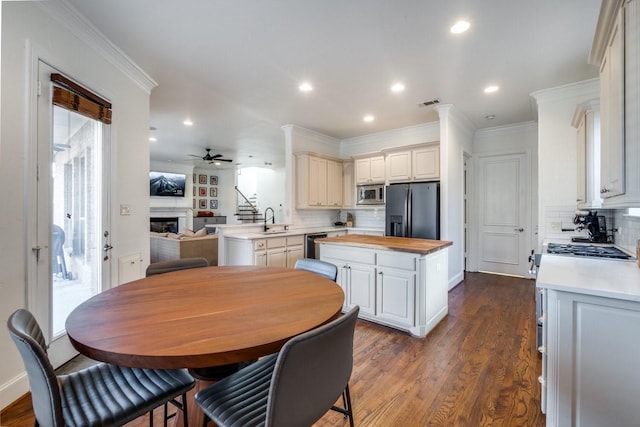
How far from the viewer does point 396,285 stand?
279cm

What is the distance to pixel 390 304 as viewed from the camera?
2.85 meters

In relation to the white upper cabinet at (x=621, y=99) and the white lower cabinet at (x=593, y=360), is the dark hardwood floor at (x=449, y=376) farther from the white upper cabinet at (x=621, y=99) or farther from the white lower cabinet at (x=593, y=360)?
the white upper cabinet at (x=621, y=99)

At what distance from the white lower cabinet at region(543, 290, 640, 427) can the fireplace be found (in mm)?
8981

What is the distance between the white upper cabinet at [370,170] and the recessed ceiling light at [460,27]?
269 cm

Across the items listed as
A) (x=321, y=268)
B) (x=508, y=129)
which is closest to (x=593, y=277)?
(x=321, y=268)

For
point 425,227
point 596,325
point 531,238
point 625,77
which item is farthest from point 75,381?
point 531,238

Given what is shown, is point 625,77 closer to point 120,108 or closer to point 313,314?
point 313,314

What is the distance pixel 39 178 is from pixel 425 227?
13.6 feet

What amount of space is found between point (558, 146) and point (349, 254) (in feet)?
9.26

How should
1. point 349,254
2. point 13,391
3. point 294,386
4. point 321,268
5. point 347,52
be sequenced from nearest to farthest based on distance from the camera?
point 294,386 → point 13,391 → point 321,268 → point 347,52 → point 349,254

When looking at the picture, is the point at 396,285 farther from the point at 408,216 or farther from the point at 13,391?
the point at 13,391

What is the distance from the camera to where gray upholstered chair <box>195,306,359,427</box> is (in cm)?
83

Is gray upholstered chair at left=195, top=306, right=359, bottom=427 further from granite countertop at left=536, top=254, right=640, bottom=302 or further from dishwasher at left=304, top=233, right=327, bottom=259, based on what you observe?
dishwasher at left=304, top=233, right=327, bottom=259

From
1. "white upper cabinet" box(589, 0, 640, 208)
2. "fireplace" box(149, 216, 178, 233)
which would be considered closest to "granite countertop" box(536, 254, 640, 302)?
"white upper cabinet" box(589, 0, 640, 208)
